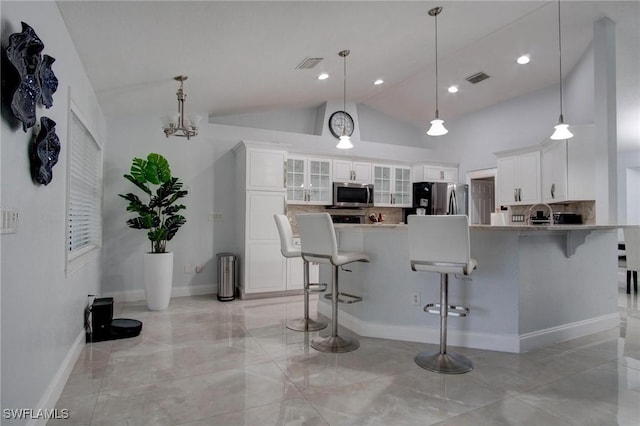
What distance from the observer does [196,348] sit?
9.71 ft

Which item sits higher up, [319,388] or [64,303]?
[64,303]

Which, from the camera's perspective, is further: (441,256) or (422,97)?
(422,97)

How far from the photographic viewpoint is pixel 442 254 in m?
2.46

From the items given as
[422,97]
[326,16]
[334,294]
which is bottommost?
[334,294]

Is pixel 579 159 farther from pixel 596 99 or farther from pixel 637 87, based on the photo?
pixel 637 87

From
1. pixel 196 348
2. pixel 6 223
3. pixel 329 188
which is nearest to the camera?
pixel 6 223

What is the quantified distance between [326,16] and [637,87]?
4.75m

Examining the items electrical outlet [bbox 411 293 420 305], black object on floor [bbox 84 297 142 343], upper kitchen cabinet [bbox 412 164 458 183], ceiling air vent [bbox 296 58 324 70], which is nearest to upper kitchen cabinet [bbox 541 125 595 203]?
upper kitchen cabinet [bbox 412 164 458 183]

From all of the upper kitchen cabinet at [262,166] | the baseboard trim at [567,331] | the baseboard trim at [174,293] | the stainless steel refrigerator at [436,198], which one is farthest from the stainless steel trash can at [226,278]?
the stainless steel refrigerator at [436,198]

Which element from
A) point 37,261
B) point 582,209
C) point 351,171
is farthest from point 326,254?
point 582,209

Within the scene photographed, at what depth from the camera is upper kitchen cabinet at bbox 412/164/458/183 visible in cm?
651

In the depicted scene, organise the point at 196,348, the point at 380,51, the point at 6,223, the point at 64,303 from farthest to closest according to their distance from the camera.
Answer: the point at 380,51, the point at 196,348, the point at 64,303, the point at 6,223

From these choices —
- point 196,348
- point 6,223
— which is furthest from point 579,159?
point 6,223

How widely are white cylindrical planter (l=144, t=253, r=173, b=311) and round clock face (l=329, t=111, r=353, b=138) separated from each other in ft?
11.2
